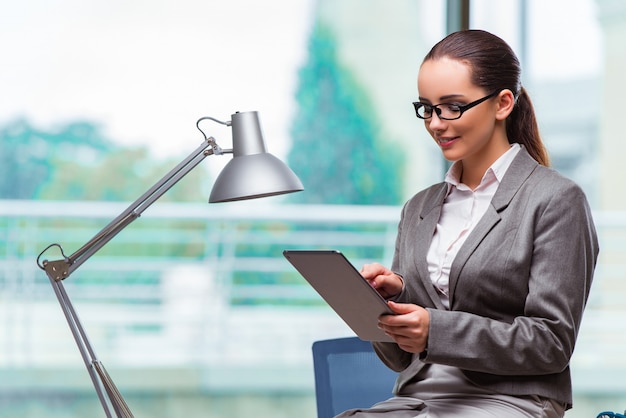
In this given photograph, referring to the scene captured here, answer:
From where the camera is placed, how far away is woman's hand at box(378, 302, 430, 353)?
4.72ft

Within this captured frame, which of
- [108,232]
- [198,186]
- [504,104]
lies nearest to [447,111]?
[504,104]

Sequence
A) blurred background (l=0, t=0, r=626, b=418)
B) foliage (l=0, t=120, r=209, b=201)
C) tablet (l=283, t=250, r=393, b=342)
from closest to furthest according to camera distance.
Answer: tablet (l=283, t=250, r=393, b=342)
blurred background (l=0, t=0, r=626, b=418)
foliage (l=0, t=120, r=209, b=201)

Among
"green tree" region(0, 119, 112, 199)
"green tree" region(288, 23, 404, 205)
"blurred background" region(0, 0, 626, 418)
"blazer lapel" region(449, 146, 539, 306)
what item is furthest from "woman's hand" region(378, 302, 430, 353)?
"green tree" region(0, 119, 112, 199)

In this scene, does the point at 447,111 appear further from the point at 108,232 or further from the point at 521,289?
the point at 108,232

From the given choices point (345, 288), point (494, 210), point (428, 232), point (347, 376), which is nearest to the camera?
point (345, 288)

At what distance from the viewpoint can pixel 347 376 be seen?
2150mm

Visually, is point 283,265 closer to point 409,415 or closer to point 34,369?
point 34,369

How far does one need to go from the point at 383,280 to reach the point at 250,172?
0.30 m

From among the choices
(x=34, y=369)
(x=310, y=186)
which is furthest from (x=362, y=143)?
(x=34, y=369)

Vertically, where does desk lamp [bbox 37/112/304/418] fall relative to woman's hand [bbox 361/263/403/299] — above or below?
above

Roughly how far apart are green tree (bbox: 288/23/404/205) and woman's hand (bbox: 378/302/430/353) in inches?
159

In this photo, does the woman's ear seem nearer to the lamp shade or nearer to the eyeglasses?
the eyeglasses

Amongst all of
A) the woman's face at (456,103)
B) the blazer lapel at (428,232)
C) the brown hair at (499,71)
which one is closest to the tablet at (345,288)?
the blazer lapel at (428,232)

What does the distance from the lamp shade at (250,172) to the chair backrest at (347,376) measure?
0.60 m
